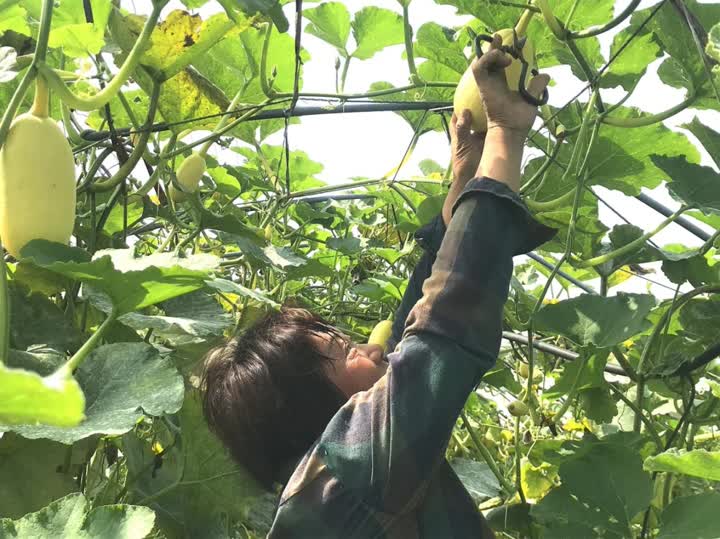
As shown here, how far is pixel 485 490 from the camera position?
1252 millimetres

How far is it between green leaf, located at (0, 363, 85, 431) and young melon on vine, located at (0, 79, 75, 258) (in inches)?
18.9

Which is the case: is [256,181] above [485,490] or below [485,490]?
above

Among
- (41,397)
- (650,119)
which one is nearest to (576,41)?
(650,119)

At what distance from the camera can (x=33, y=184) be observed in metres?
0.77

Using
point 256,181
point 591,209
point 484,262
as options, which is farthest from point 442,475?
point 256,181

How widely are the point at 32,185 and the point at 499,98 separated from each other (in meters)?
0.43

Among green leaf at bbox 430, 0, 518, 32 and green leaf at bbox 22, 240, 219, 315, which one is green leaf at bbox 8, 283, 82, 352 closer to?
green leaf at bbox 22, 240, 219, 315

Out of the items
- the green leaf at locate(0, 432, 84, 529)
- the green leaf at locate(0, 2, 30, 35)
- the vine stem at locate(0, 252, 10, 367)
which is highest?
the green leaf at locate(0, 2, 30, 35)

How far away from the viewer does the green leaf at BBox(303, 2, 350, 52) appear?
52.3 inches

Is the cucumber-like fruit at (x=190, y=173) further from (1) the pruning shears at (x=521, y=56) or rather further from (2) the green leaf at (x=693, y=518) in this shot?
(2) the green leaf at (x=693, y=518)

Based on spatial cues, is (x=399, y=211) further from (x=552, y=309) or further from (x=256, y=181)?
(x=552, y=309)

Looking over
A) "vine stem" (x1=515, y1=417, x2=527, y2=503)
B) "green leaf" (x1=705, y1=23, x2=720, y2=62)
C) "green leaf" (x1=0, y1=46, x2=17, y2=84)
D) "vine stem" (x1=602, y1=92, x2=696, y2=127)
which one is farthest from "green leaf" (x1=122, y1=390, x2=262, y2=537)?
"green leaf" (x1=705, y1=23, x2=720, y2=62)

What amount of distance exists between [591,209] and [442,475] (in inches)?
19.7

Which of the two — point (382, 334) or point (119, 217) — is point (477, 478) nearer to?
point (382, 334)
